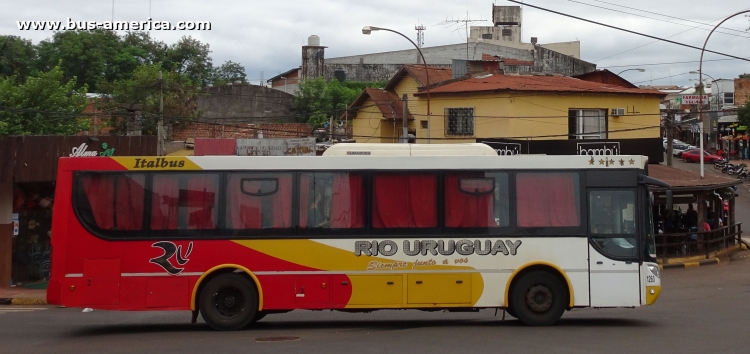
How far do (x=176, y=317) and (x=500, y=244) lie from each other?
791cm

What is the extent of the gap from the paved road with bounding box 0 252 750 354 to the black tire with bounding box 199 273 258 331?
0.84 feet

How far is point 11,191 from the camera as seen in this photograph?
2442 cm

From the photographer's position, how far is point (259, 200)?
1271cm

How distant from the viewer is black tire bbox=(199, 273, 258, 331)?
1260 cm

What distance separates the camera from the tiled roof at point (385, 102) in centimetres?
4091

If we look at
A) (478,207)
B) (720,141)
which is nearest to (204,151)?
(478,207)

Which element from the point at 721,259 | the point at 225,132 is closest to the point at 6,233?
the point at 721,259

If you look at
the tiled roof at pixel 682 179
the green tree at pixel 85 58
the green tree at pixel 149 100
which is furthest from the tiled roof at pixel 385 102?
the green tree at pixel 85 58

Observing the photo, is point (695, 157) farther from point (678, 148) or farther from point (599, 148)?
point (599, 148)

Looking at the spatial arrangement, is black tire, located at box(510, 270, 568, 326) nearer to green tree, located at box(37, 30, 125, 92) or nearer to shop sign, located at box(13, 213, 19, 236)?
shop sign, located at box(13, 213, 19, 236)

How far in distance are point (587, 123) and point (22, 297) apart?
2446 centimetres

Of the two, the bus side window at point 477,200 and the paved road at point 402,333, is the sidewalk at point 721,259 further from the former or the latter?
the bus side window at point 477,200

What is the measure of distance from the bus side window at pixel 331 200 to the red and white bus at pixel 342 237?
18 millimetres

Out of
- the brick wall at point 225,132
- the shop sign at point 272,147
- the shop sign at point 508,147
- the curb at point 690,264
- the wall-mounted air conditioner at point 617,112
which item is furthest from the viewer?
the brick wall at point 225,132
